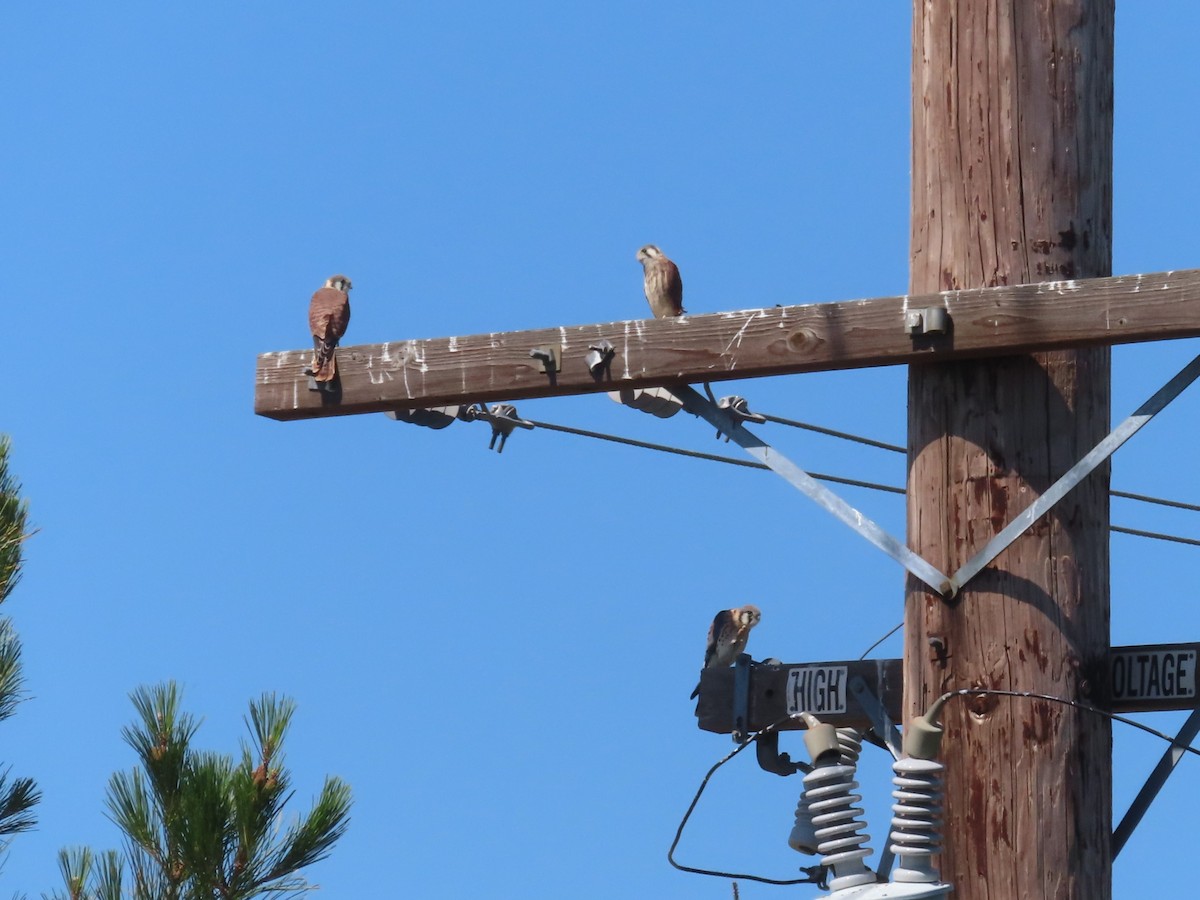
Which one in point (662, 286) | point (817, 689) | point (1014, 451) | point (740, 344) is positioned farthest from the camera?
point (662, 286)

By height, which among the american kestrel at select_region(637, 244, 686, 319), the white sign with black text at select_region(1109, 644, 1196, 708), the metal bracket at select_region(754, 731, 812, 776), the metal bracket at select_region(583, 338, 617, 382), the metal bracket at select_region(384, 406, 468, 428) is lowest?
the metal bracket at select_region(754, 731, 812, 776)

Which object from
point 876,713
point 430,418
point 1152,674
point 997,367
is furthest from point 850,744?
point 430,418

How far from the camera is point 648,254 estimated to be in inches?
256

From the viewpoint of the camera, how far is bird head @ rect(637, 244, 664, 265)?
6.39 meters

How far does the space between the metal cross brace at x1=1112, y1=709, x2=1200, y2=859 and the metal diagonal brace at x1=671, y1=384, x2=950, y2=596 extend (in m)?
0.58

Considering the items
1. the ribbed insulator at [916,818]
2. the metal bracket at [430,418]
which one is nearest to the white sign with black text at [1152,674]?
the ribbed insulator at [916,818]

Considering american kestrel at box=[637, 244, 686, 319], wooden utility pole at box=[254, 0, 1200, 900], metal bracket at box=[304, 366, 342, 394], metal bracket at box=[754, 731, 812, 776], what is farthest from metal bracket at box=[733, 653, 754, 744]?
american kestrel at box=[637, 244, 686, 319]

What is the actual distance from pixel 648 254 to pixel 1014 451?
314 cm

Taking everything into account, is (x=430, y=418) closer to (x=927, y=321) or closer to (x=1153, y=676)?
(x=927, y=321)

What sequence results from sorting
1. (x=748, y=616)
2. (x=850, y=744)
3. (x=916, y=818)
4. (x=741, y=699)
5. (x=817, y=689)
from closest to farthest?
(x=916, y=818)
(x=850, y=744)
(x=817, y=689)
(x=741, y=699)
(x=748, y=616)

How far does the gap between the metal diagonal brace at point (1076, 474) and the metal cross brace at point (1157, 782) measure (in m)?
0.55

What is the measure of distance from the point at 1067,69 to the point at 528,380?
1356 millimetres

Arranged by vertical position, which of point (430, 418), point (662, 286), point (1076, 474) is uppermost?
point (662, 286)

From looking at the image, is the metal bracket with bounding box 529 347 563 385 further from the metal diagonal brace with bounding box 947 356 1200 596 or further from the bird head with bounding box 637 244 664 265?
the bird head with bounding box 637 244 664 265
